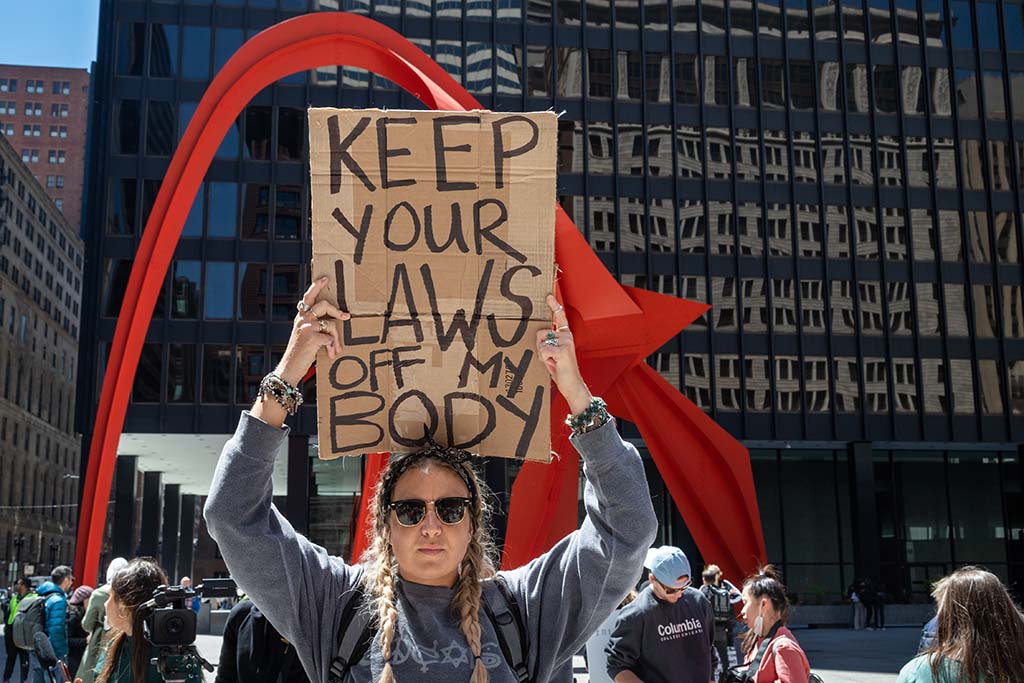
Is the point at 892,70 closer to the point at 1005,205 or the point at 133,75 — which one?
the point at 1005,205

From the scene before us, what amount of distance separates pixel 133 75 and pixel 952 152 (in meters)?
27.2

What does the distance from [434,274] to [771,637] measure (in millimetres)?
3646

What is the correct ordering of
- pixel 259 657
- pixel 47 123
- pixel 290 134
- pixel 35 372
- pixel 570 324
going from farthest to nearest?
pixel 47 123
pixel 35 372
pixel 290 134
pixel 570 324
pixel 259 657

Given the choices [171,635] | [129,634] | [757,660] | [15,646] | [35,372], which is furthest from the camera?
[35,372]

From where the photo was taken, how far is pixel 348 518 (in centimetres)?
3688

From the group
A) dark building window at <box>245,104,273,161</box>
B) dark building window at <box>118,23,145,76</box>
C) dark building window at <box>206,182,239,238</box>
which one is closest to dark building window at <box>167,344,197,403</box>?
dark building window at <box>206,182,239,238</box>

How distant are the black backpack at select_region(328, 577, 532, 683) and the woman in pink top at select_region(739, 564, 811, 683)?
2.85 metres

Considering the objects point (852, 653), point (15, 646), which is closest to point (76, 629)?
point (15, 646)

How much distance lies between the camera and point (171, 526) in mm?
42906

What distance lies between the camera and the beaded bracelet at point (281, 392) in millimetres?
2422

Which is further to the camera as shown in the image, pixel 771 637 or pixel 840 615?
pixel 840 615

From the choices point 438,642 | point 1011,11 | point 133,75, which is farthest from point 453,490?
point 1011,11

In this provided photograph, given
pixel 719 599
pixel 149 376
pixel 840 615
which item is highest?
pixel 149 376

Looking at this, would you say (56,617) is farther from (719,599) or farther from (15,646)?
(719,599)
